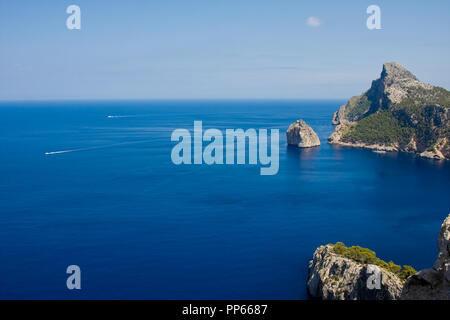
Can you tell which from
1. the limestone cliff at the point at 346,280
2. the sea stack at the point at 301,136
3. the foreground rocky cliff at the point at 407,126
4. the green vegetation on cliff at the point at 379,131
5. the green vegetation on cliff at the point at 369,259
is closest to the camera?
the limestone cliff at the point at 346,280

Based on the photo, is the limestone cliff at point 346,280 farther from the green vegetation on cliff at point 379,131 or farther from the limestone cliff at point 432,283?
the green vegetation on cliff at point 379,131

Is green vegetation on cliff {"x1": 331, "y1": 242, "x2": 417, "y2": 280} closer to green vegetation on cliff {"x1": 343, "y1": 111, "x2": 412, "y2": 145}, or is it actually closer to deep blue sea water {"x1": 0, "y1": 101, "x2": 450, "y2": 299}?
deep blue sea water {"x1": 0, "y1": 101, "x2": 450, "y2": 299}

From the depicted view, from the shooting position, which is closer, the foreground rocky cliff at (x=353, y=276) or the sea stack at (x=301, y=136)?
the foreground rocky cliff at (x=353, y=276)

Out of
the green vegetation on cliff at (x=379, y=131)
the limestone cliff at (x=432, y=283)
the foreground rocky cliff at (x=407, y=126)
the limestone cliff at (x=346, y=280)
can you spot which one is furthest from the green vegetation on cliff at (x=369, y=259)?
the green vegetation on cliff at (x=379, y=131)

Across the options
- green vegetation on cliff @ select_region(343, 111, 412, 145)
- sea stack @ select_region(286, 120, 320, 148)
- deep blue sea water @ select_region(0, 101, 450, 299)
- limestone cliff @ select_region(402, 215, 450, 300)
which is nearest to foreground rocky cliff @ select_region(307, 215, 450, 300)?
deep blue sea water @ select_region(0, 101, 450, 299)

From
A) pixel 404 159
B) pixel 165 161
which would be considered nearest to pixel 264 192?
pixel 165 161
